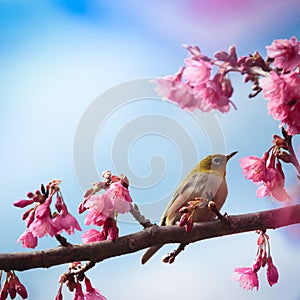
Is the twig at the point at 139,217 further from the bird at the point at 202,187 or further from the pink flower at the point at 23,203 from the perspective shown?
the bird at the point at 202,187

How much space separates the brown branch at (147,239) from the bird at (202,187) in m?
0.91

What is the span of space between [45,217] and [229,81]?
0.86m

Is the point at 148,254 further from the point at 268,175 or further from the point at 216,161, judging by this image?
the point at 216,161

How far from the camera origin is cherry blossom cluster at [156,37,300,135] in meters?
1.58

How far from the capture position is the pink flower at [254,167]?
2.20 meters

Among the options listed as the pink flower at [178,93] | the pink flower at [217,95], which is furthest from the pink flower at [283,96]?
the pink flower at [178,93]

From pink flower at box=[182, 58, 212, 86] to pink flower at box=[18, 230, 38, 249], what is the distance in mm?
850

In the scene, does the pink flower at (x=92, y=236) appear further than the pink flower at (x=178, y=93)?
Yes

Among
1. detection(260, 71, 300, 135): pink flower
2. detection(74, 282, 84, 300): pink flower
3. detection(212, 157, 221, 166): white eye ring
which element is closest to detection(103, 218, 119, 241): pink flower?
detection(74, 282, 84, 300): pink flower

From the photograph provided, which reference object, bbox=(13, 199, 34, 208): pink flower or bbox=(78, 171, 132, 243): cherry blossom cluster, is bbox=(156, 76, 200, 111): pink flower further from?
bbox=(13, 199, 34, 208): pink flower

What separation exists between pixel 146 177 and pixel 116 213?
0.31 m

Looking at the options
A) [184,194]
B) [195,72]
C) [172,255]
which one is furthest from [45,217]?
[184,194]

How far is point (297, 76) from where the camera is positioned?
63.6 inches

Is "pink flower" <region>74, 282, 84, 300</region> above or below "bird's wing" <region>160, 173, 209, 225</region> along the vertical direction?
below
